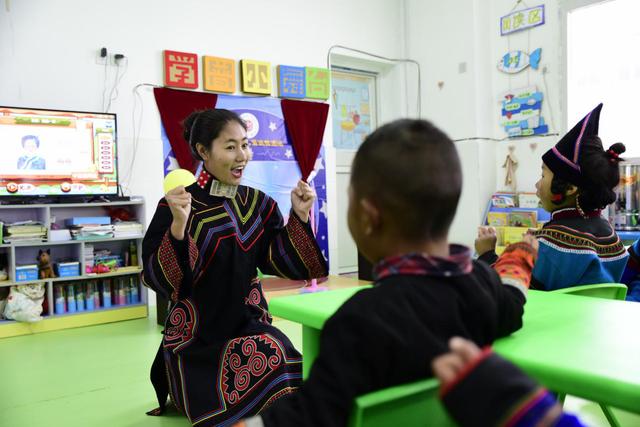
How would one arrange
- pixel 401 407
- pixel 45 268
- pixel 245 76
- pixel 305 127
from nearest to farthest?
pixel 401 407 < pixel 45 268 < pixel 245 76 < pixel 305 127

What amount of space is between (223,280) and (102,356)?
62.7 inches

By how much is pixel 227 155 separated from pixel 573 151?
1.23 m

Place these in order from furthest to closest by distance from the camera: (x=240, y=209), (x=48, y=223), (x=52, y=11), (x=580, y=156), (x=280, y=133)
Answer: (x=280, y=133), (x=52, y=11), (x=48, y=223), (x=240, y=209), (x=580, y=156)

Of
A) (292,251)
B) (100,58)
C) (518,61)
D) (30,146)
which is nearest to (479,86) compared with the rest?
(518,61)

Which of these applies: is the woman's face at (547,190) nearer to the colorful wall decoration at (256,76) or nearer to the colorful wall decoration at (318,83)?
the colorful wall decoration at (256,76)

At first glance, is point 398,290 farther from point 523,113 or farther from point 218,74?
point 523,113

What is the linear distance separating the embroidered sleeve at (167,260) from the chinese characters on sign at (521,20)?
463 centimetres

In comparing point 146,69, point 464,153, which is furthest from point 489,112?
point 146,69

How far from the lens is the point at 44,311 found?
12.7 feet

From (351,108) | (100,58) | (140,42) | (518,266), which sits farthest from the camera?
(351,108)

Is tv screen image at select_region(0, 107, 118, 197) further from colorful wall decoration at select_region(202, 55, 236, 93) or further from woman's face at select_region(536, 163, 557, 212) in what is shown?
woman's face at select_region(536, 163, 557, 212)

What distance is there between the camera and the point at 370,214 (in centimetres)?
76

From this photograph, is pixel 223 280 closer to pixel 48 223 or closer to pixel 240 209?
pixel 240 209

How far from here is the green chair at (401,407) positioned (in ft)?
2.11
